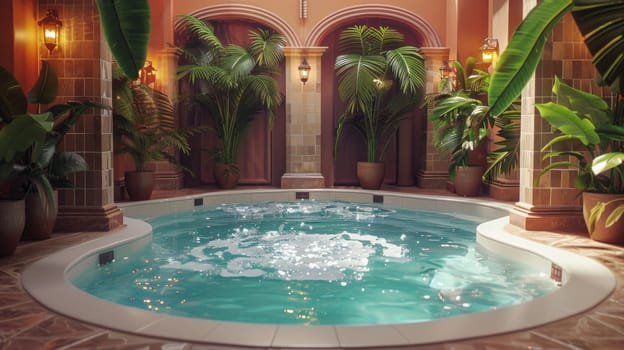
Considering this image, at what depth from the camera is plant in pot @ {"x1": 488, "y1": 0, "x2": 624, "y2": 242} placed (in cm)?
414

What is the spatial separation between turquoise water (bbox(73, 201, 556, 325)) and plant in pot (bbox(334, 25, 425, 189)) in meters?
3.55

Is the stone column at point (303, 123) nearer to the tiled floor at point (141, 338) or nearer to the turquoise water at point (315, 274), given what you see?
the turquoise water at point (315, 274)

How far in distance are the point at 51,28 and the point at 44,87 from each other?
1.14 meters

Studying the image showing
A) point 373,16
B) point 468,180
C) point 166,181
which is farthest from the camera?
point 373,16

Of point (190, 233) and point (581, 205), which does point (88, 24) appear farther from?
point (581, 205)

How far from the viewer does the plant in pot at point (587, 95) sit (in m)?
4.14

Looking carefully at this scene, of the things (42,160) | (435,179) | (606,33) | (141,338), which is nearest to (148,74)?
(435,179)

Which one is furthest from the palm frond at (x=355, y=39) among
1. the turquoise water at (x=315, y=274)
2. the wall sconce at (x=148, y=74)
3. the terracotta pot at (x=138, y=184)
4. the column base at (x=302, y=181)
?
the terracotta pot at (x=138, y=184)

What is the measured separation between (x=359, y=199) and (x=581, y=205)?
4813 millimetres

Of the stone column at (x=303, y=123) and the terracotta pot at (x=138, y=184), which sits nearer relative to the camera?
the terracotta pot at (x=138, y=184)

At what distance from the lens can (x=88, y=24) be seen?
7.10 metres

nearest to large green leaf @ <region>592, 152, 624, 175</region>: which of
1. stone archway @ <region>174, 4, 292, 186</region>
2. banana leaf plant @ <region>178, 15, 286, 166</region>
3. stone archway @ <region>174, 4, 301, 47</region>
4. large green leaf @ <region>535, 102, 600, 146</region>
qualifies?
large green leaf @ <region>535, 102, 600, 146</region>

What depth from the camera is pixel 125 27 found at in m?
3.10

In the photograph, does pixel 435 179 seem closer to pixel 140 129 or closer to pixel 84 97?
pixel 140 129
